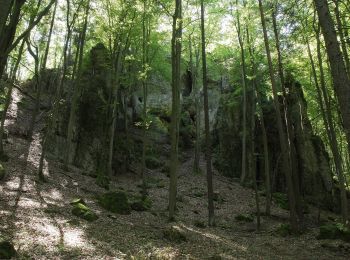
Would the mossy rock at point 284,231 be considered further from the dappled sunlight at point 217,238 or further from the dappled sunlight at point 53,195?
the dappled sunlight at point 53,195

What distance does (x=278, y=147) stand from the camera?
24.8 metres

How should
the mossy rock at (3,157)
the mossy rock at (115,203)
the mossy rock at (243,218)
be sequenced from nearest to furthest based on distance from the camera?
the mossy rock at (115,203) < the mossy rock at (3,157) < the mossy rock at (243,218)

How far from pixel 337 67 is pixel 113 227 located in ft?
25.1

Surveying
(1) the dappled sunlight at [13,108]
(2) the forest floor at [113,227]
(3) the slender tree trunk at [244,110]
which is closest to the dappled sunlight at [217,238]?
(2) the forest floor at [113,227]

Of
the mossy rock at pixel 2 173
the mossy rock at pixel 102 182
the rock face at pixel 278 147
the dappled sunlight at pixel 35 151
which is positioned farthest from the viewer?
the rock face at pixel 278 147

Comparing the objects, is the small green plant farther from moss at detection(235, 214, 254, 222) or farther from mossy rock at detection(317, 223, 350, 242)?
moss at detection(235, 214, 254, 222)

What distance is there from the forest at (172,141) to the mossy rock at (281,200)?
0.26 feet

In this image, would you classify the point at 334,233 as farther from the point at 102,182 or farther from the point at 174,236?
the point at 102,182

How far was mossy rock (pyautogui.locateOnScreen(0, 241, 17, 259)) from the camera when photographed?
248 inches

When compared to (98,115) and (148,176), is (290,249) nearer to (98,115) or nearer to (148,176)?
(148,176)

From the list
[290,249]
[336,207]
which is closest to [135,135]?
[336,207]

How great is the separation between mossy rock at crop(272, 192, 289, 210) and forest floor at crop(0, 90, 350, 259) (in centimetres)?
73

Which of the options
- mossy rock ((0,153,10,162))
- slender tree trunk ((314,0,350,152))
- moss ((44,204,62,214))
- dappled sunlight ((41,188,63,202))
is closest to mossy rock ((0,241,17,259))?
moss ((44,204,62,214))

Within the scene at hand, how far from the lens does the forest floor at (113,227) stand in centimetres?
802
